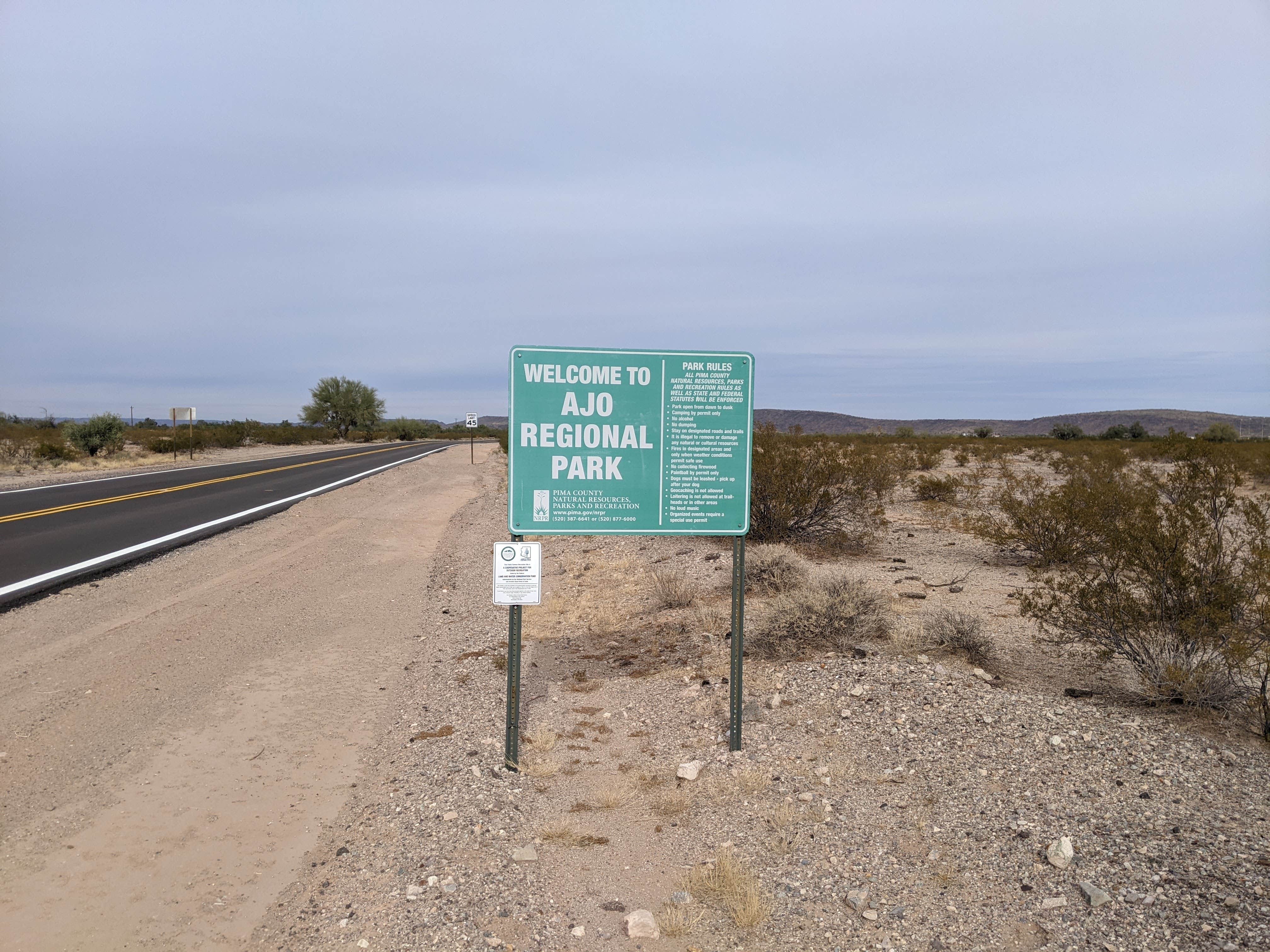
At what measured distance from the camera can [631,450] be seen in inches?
184

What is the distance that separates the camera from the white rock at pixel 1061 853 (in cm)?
343

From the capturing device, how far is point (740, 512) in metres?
4.73

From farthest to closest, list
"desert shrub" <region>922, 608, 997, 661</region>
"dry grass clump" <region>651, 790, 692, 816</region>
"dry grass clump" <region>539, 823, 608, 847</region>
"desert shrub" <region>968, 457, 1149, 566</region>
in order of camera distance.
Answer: "desert shrub" <region>968, 457, 1149, 566</region> → "desert shrub" <region>922, 608, 997, 661</region> → "dry grass clump" <region>651, 790, 692, 816</region> → "dry grass clump" <region>539, 823, 608, 847</region>

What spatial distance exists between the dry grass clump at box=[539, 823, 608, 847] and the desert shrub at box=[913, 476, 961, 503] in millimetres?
14842

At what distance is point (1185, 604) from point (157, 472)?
98.9 ft

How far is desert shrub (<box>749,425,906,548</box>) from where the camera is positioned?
1184 cm

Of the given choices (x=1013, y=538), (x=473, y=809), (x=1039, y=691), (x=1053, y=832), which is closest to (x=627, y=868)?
(x=473, y=809)

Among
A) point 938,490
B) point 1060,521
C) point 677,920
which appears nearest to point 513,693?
point 677,920

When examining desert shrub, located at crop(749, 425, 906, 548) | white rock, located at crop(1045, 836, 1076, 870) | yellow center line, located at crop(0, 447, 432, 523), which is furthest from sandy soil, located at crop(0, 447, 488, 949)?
yellow center line, located at crop(0, 447, 432, 523)

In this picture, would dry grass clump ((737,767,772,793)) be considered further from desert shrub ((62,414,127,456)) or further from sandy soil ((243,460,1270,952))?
desert shrub ((62,414,127,456))

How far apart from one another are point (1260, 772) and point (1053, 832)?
144 centimetres

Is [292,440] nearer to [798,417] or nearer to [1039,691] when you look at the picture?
[1039,691]

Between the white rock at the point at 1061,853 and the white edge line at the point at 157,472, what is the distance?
22853 mm

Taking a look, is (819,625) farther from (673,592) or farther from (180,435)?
(180,435)
